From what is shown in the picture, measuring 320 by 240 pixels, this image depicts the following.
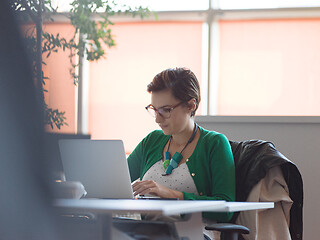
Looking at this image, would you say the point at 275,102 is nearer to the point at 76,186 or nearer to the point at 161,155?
the point at 161,155

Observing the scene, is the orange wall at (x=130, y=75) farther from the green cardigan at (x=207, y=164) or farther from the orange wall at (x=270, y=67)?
the green cardigan at (x=207, y=164)

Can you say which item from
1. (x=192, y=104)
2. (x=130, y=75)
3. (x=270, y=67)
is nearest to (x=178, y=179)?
(x=192, y=104)

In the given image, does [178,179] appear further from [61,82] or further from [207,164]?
[61,82]

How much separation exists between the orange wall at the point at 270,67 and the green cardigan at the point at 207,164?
2.33 m

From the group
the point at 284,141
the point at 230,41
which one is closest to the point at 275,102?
the point at 230,41

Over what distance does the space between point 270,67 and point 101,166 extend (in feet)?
10.5

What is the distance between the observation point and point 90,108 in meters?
5.14

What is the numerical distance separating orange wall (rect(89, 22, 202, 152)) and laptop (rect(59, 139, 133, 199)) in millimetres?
3143

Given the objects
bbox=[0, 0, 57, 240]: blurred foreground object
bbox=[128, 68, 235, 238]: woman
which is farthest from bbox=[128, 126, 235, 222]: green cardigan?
bbox=[0, 0, 57, 240]: blurred foreground object

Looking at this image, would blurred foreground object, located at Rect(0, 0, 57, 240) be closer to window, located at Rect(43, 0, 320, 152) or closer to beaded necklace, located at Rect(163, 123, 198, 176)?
beaded necklace, located at Rect(163, 123, 198, 176)

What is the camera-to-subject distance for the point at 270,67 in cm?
465

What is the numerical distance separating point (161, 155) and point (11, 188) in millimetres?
1200

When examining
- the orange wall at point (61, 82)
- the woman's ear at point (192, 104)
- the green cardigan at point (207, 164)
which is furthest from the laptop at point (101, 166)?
the orange wall at point (61, 82)

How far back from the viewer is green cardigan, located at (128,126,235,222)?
80.8 inches
